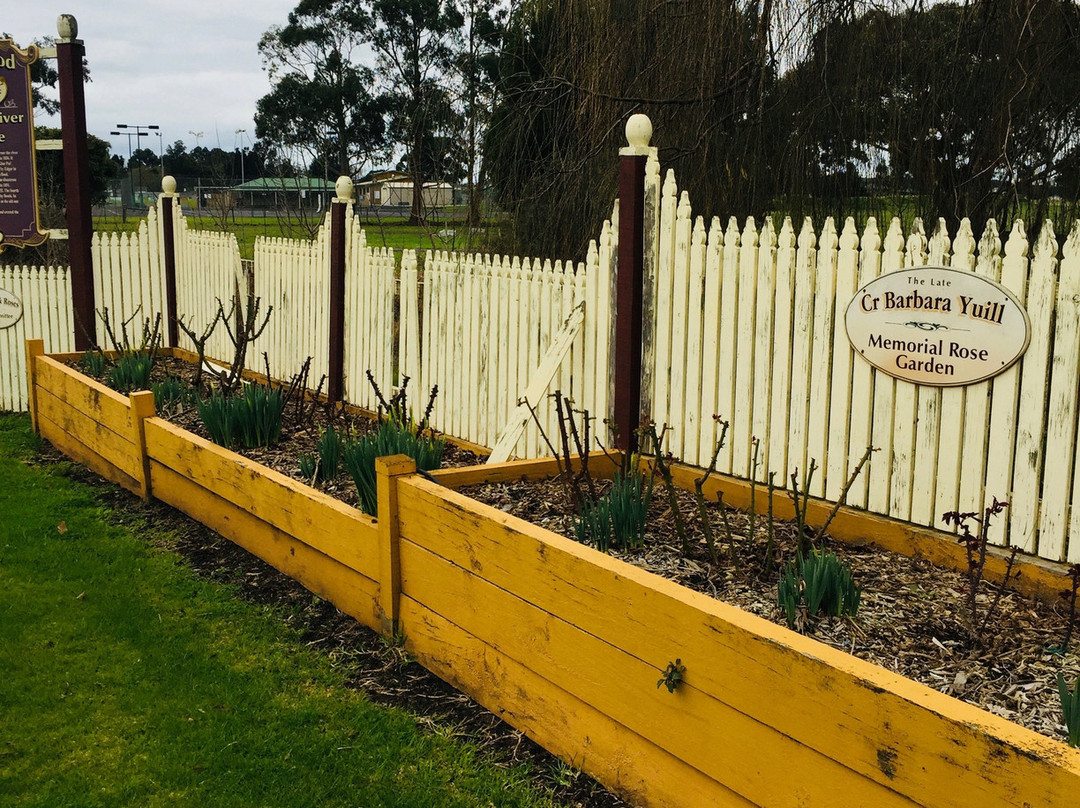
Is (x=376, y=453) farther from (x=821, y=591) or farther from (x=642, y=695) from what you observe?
(x=821, y=591)

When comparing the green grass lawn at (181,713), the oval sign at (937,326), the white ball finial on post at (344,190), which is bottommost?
the green grass lawn at (181,713)

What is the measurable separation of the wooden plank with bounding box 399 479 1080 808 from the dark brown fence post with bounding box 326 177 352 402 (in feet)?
15.1

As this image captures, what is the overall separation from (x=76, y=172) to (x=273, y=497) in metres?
6.26

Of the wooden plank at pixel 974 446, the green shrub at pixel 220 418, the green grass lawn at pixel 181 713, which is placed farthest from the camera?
the green shrub at pixel 220 418

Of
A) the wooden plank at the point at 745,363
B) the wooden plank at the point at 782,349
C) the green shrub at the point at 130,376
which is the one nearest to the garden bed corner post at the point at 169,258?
the green shrub at the point at 130,376

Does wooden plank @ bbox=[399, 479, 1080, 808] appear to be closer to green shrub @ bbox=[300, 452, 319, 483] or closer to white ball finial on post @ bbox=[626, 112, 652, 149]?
green shrub @ bbox=[300, 452, 319, 483]

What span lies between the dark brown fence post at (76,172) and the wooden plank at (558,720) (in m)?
6.81

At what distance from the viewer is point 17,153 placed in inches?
412

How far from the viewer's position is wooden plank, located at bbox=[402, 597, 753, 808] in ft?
11.3

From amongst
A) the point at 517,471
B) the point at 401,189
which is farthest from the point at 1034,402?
the point at 401,189

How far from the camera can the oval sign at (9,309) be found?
35.2 ft

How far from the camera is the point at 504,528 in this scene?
13.4 ft

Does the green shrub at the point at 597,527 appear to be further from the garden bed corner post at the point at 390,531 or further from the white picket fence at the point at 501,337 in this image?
the white picket fence at the point at 501,337

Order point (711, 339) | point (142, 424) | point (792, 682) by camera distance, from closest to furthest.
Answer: point (792, 682)
point (711, 339)
point (142, 424)
